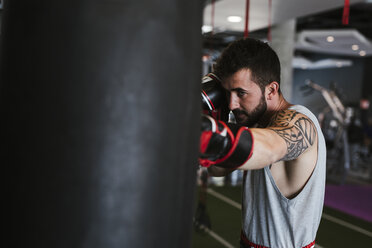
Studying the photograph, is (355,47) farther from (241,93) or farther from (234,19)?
(241,93)

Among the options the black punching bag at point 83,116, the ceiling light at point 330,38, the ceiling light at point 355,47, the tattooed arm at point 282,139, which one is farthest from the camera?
the ceiling light at point 355,47

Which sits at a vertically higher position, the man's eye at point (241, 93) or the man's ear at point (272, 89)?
the man's ear at point (272, 89)

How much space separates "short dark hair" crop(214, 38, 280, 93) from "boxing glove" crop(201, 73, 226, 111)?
0.08m

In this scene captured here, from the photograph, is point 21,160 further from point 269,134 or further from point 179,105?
point 269,134

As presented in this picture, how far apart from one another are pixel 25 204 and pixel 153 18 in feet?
1.14

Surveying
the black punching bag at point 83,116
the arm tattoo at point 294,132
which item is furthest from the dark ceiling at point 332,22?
the black punching bag at point 83,116

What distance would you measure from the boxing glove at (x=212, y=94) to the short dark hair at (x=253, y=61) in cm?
8

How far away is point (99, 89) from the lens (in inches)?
22.9

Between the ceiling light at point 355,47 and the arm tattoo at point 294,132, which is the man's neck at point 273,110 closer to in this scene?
the arm tattoo at point 294,132

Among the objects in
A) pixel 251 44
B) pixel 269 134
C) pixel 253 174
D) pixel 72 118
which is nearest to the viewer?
pixel 72 118

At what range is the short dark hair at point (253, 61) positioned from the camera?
1346mm

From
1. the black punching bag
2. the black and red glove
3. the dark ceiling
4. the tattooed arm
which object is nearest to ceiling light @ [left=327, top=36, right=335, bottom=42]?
the dark ceiling

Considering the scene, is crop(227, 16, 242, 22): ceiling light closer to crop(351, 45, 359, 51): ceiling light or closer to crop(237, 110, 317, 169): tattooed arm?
crop(237, 110, 317, 169): tattooed arm

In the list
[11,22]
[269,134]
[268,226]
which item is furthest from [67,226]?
[268,226]
